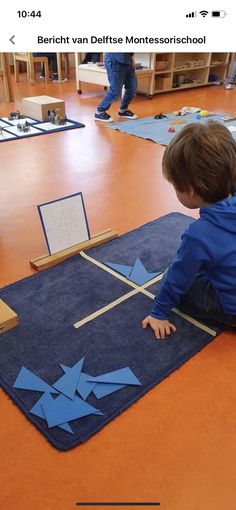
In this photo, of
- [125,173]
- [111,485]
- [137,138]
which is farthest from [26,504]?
[137,138]

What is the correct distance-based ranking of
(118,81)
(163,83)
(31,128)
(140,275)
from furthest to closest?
(163,83) → (118,81) → (31,128) → (140,275)

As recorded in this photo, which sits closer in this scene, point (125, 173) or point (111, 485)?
point (111, 485)

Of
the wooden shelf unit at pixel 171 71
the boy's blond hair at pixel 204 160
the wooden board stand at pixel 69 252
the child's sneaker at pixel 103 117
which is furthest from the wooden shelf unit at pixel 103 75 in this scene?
the boy's blond hair at pixel 204 160

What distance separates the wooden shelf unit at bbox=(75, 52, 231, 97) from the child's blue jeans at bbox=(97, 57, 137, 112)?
68 centimetres

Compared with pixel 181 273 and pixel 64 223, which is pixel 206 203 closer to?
pixel 181 273

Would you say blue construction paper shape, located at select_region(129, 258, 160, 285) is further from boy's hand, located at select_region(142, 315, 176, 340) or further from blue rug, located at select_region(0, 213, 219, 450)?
boy's hand, located at select_region(142, 315, 176, 340)

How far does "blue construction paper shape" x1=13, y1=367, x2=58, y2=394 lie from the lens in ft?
3.43

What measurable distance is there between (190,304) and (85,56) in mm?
5811

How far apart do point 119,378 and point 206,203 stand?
1.73 ft

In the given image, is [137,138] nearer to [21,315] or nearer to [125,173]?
[125,173]

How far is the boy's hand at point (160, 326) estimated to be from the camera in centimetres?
122

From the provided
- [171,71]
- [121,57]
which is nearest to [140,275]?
[121,57]

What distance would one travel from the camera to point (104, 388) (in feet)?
3.45
